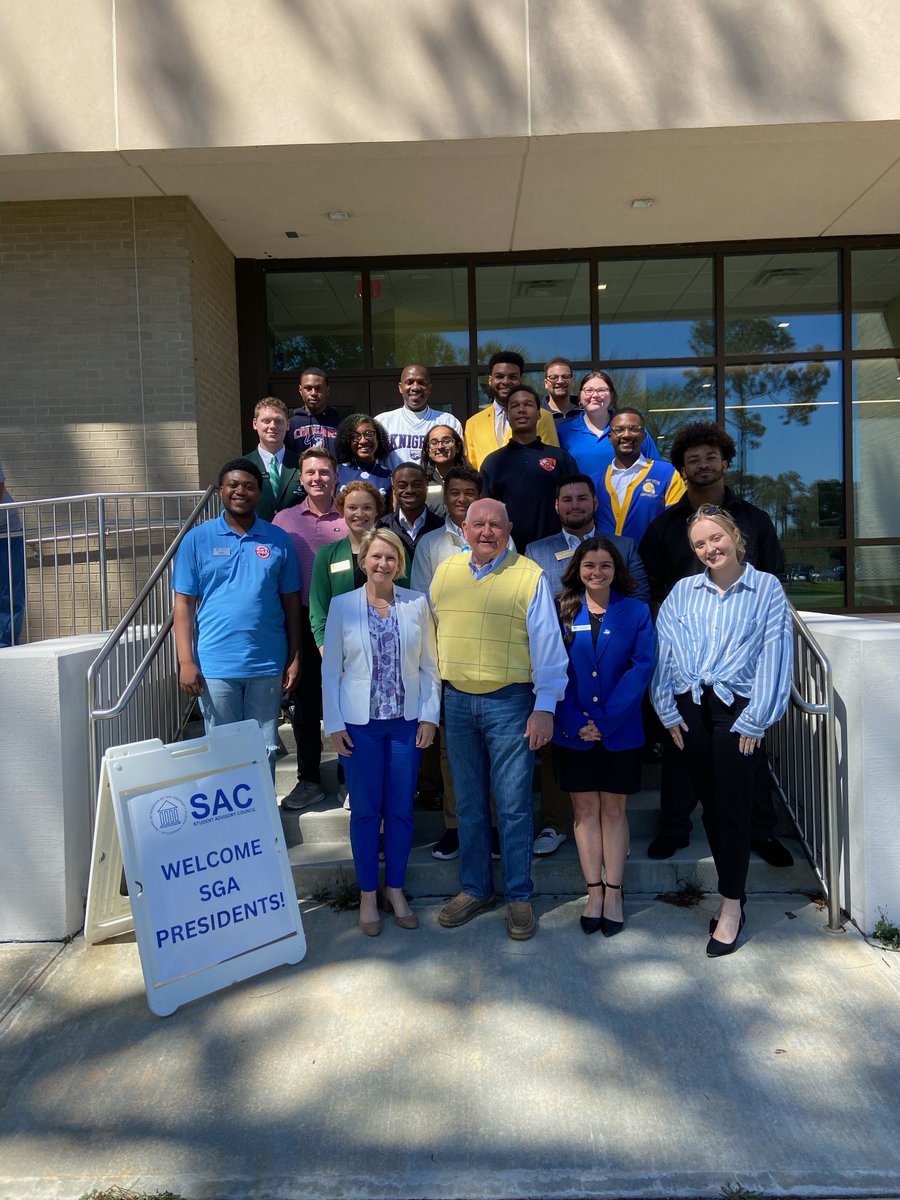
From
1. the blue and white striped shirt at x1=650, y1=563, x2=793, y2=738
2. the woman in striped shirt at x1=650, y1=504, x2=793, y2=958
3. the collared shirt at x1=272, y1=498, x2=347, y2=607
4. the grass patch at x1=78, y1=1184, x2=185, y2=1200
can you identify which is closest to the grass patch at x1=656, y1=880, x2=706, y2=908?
the woman in striped shirt at x1=650, y1=504, x2=793, y2=958

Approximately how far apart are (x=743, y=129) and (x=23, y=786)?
625cm

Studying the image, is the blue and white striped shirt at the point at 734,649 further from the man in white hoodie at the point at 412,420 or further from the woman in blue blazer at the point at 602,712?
the man in white hoodie at the point at 412,420

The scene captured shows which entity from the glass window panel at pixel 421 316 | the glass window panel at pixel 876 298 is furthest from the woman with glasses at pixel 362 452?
the glass window panel at pixel 876 298

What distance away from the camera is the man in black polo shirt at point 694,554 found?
4195mm

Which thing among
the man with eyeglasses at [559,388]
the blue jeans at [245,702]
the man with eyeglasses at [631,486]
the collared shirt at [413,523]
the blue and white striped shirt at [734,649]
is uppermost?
the man with eyeglasses at [559,388]

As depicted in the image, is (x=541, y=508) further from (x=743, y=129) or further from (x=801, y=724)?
(x=743, y=129)

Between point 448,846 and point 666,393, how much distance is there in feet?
20.7

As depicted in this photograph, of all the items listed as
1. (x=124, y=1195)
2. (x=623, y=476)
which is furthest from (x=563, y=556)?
(x=124, y=1195)

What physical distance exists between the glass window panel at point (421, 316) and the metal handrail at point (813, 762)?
5680 mm

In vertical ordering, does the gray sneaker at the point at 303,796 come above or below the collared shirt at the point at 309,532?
below

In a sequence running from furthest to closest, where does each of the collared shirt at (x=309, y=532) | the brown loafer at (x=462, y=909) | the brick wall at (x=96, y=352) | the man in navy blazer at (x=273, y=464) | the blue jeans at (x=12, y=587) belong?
the brick wall at (x=96, y=352), the blue jeans at (x=12, y=587), the man in navy blazer at (x=273, y=464), the collared shirt at (x=309, y=532), the brown loafer at (x=462, y=909)

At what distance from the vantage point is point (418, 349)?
8.96 m

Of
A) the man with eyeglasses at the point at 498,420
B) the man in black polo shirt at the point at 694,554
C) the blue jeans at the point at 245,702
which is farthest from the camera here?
the man with eyeglasses at the point at 498,420

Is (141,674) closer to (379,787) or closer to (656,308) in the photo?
(379,787)
